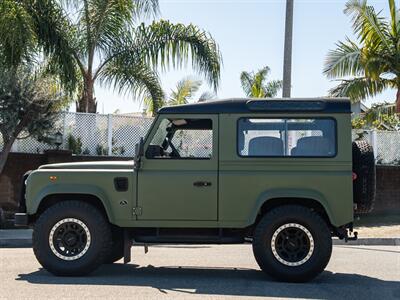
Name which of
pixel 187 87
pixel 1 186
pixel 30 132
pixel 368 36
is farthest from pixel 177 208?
pixel 187 87

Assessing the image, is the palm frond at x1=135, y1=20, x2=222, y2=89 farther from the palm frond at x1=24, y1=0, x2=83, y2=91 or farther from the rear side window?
the rear side window

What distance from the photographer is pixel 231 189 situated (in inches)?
317

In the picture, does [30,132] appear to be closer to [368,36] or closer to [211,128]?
[211,128]

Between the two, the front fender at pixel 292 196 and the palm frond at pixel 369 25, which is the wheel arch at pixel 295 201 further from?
the palm frond at pixel 369 25

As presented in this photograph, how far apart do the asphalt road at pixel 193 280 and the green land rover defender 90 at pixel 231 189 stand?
0.38 m

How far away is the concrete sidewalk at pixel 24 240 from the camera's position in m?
12.7

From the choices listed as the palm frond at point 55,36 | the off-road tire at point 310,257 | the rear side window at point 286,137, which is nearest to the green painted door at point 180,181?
the rear side window at point 286,137

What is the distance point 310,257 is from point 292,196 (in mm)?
801

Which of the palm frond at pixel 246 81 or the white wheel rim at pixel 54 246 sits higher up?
the palm frond at pixel 246 81

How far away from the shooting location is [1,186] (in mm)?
15914

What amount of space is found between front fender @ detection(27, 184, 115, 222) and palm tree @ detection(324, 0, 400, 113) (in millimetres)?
13639

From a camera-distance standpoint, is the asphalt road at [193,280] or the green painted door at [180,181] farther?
the green painted door at [180,181]

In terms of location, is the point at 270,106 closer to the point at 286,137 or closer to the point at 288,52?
the point at 286,137

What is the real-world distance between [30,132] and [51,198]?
684cm
